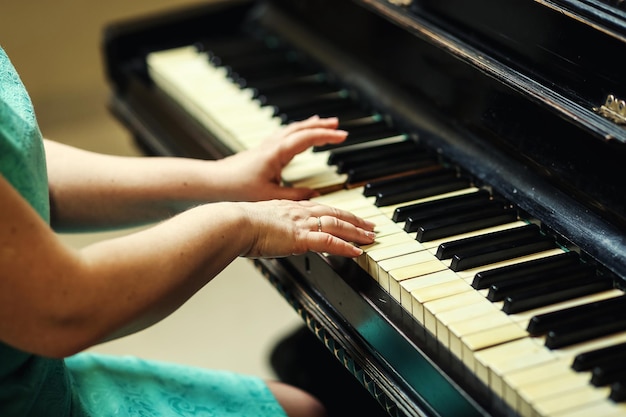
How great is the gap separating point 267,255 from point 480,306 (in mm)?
329

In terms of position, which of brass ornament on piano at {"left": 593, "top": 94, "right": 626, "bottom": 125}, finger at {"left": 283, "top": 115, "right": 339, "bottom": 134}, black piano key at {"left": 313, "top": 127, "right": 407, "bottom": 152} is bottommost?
black piano key at {"left": 313, "top": 127, "right": 407, "bottom": 152}

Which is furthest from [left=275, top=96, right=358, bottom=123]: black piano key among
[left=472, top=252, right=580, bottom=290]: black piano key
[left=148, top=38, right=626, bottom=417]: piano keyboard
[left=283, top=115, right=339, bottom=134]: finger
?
[left=472, top=252, right=580, bottom=290]: black piano key

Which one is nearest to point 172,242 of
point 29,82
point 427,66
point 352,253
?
point 352,253

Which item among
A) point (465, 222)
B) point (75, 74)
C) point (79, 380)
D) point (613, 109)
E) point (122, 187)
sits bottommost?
point (75, 74)

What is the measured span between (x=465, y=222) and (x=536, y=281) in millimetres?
207

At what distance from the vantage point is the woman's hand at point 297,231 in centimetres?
134

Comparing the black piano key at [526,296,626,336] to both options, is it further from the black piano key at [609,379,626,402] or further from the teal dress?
the teal dress

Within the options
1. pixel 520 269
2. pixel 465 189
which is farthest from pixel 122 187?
pixel 520 269

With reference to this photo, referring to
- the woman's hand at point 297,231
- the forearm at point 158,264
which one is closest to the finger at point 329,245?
the woman's hand at point 297,231

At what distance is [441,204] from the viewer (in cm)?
151

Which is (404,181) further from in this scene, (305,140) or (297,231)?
(297,231)

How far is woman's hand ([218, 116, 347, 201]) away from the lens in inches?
63.7

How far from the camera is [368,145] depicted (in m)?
1.79

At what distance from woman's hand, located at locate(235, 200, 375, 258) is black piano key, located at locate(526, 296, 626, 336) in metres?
0.32
